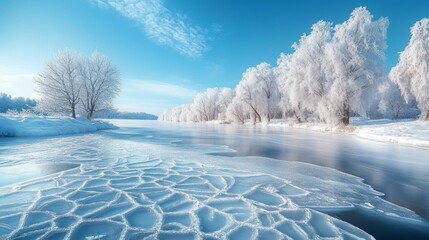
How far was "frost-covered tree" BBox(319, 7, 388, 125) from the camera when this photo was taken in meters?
19.7

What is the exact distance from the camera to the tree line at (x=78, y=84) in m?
22.6

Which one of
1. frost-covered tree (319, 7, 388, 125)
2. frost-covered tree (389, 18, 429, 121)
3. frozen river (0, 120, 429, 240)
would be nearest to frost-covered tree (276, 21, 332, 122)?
frost-covered tree (319, 7, 388, 125)

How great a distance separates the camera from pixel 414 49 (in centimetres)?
1975

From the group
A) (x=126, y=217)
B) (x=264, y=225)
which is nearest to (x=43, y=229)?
(x=126, y=217)

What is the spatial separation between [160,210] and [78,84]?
85.1 feet

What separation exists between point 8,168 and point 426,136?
1735cm

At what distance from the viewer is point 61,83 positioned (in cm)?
2295

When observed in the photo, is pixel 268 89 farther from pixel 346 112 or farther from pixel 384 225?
pixel 384 225

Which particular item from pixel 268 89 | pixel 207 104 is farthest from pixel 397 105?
pixel 207 104

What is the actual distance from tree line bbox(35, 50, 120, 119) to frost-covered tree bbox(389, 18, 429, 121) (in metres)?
31.0

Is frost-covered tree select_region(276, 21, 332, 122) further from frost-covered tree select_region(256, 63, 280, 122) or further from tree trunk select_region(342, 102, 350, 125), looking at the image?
frost-covered tree select_region(256, 63, 280, 122)

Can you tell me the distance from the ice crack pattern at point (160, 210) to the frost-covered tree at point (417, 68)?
907 inches

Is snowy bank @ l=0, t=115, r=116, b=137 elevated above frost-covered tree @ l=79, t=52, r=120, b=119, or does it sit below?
below

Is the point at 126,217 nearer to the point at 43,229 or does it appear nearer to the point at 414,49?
the point at 43,229
